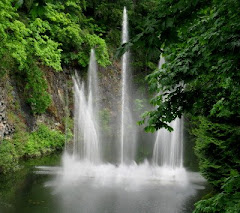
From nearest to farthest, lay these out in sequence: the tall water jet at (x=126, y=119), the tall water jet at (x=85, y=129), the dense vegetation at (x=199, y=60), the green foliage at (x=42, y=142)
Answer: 1. the dense vegetation at (x=199, y=60)
2. the green foliage at (x=42, y=142)
3. the tall water jet at (x=85, y=129)
4. the tall water jet at (x=126, y=119)

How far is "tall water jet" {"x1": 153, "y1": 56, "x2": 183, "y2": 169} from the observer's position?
1203 cm

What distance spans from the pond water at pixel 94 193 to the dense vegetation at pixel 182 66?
1.12m

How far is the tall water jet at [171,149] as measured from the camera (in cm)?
1203

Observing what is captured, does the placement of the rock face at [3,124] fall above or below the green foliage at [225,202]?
above

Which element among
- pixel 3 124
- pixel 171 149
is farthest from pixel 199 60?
pixel 3 124

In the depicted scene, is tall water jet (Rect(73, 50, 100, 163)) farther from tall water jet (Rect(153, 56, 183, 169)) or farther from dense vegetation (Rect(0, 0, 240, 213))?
tall water jet (Rect(153, 56, 183, 169))

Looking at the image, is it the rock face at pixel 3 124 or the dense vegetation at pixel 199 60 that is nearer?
the dense vegetation at pixel 199 60

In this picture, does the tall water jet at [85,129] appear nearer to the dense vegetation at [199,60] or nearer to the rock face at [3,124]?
the rock face at [3,124]

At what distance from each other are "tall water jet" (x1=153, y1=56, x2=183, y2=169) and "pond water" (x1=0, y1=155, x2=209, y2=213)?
1549 millimetres

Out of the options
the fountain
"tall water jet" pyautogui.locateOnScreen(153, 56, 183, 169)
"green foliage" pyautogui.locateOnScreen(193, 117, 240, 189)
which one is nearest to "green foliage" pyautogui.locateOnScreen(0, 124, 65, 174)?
the fountain

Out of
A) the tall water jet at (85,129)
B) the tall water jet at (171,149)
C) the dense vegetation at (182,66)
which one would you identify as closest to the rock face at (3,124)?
the dense vegetation at (182,66)

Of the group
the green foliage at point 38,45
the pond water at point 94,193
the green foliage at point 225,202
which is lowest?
the pond water at point 94,193

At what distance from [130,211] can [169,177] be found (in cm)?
355

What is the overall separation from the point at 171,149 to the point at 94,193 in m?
5.67
